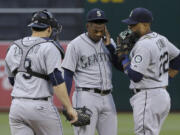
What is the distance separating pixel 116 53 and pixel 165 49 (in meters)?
0.52

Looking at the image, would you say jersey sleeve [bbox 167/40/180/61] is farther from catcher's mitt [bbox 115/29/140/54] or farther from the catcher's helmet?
the catcher's helmet

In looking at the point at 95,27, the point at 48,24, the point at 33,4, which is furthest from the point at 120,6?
the point at 48,24

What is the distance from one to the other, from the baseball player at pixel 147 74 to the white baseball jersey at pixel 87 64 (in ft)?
0.99

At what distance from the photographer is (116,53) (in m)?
6.24

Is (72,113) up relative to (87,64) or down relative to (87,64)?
down

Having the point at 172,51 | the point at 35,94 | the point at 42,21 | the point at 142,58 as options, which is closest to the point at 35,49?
the point at 42,21

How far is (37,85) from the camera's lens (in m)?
5.27

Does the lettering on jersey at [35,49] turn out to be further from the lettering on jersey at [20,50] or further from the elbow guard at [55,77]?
the elbow guard at [55,77]

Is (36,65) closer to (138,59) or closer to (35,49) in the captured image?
(35,49)

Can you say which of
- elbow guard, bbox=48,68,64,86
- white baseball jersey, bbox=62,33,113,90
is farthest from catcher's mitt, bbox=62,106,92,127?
elbow guard, bbox=48,68,64,86

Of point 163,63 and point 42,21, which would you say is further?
point 163,63

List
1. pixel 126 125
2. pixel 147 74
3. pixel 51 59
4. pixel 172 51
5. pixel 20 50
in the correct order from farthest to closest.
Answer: pixel 126 125, pixel 172 51, pixel 147 74, pixel 20 50, pixel 51 59

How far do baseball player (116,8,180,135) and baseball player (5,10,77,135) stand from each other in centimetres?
98

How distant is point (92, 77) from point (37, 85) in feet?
3.61
